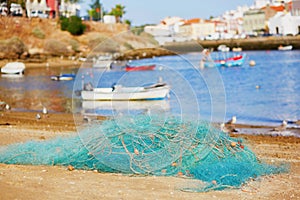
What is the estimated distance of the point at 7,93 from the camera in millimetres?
35562

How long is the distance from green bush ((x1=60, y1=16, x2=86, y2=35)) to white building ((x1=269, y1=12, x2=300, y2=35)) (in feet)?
154

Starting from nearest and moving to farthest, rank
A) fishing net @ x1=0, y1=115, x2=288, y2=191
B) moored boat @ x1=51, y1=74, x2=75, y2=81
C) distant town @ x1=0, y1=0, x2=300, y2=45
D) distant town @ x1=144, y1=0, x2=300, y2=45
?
fishing net @ x1=0, y1=115, x2=288, y2=191 → moored boat @ x1=51, y1=74, x2=75, y2=81 → distant town @ x1=0, y1=0, x2=300, y2=45 → distant town @ x1=144, y1=0, x2=300, y2=45

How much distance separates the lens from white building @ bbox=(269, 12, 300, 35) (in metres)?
116

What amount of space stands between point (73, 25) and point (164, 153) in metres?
79.2

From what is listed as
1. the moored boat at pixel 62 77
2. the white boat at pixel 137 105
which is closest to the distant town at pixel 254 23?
the moored boat at pixel 62 77

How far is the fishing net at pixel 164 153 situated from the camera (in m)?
9.60

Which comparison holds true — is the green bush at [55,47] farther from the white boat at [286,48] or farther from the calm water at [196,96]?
the white boat at [286,48]

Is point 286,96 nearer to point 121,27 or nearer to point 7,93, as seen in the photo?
point 7,93

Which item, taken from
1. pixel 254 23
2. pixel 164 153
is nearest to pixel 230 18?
pixel 254 23

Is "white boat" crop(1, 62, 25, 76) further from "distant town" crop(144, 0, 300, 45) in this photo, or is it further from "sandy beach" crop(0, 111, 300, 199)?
"sandy beach" crop(0, 111, 300, 199)

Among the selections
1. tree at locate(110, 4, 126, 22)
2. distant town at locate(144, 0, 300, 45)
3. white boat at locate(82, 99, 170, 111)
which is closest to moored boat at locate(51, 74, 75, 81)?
white boat at locate(82, 99, 170, 111)

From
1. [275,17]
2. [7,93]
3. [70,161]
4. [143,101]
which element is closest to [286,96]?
[143,101]

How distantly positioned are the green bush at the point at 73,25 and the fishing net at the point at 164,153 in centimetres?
7795

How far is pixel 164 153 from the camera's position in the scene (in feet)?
31.7
